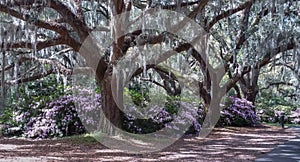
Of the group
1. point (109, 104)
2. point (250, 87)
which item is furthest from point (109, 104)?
point (250, 87)

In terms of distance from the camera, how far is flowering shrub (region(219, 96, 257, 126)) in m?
14.6

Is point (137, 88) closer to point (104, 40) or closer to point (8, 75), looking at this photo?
point (104, 40)

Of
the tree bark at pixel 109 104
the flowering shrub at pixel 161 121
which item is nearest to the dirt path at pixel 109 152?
the tree bark at pixel 109 104

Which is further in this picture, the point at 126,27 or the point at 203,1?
the point at 126,27

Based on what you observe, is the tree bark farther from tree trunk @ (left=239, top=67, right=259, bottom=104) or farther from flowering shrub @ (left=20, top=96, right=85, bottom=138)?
tree trunk @ (left=239, top=67, right=259, bottom=104)

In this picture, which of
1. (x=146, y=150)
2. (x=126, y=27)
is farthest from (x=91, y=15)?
(x=146, y=150)

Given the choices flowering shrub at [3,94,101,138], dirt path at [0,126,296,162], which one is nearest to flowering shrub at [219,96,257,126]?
dirt path at [0,126,296,162]

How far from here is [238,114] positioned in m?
15.2

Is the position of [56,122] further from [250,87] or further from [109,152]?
[250,87]

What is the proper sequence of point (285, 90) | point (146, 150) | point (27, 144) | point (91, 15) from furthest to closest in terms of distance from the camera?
point (285, 90), point (91, 15), point (27, 144), point (146, 150)

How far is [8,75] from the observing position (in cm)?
1192

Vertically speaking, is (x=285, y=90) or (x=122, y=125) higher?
(x=285, y=90)

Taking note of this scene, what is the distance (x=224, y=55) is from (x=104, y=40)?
18.2 feet

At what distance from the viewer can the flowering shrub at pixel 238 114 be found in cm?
1463
